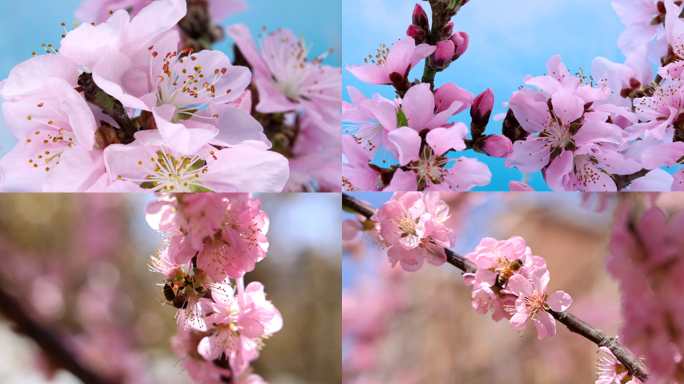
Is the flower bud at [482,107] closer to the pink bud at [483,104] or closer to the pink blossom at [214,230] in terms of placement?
the pink bud at [483,104]

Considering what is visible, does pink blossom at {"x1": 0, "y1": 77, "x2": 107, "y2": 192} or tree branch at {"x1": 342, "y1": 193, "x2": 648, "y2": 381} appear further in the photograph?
tree branch at {"x1": 342, "y1": 193, "x2": 648, "y2": 381}

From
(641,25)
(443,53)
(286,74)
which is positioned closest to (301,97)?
(286,74)

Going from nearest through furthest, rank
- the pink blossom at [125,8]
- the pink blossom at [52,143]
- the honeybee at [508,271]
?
the pink blossom at [52,143] < the pink blossom at [125,8] < the honeybee at [508,271]

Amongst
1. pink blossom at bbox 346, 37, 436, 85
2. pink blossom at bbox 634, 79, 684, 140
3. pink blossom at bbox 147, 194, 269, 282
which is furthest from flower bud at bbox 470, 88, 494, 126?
pink blossom at bbox 147, 194, 269, 282

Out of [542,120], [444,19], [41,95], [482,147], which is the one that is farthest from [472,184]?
[41,95]

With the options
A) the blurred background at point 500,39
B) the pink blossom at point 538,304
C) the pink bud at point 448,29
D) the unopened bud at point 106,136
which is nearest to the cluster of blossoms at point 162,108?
the unopened bud at point 106,136

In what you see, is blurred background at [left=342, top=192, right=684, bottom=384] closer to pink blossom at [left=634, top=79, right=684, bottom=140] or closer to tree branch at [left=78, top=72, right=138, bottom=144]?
pink blossom at [left=634, top=79, right=684, bottom=140]
